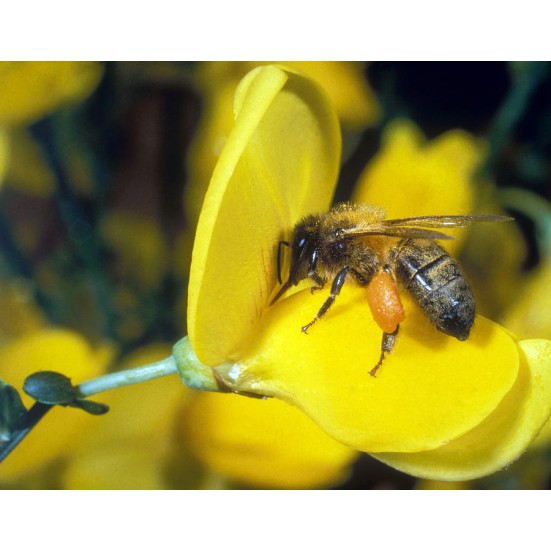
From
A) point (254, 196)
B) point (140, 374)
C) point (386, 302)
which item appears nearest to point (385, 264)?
point (386, 302)

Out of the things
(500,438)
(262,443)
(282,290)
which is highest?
(282,290)

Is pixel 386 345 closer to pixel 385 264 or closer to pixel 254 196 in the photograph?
pixel 385 264

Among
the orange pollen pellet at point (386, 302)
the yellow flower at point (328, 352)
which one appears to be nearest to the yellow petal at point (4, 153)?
the yellow flower at point (328, 352)

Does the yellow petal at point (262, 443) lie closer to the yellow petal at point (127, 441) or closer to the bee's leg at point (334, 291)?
the yellow petal at point (127, 441)

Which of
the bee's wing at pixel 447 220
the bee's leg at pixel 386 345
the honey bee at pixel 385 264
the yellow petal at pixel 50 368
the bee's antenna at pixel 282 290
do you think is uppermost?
the bee's wing at pixel 447 220

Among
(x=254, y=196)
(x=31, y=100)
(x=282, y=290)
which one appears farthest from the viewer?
(x=31, y=100)
